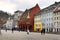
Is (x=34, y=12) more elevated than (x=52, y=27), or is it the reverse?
(x=34, y=12)

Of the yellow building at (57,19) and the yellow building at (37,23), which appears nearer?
the yellow building at (57,19)

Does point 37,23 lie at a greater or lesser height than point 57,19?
lesser

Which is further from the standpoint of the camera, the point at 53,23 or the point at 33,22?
the point at 33,22

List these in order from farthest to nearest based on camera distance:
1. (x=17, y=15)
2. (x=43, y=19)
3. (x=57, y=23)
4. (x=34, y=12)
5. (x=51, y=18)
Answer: (x=17, y=15)
(x=34, y=12)
(x=43, y=19)
(x=51, y=18)
(x=57, y=23)

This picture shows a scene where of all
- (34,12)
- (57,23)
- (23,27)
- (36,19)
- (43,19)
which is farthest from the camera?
(23,27)

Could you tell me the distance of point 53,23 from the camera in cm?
10319

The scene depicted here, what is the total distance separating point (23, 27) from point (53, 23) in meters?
53.4

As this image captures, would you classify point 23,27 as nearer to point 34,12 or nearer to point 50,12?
point 34,12

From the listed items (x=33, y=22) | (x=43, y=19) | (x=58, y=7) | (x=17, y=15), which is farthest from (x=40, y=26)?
(x=17, y=15)

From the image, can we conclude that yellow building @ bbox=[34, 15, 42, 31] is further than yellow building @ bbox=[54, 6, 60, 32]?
Yes

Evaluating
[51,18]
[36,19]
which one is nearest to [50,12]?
[51,18]

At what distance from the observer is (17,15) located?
188250 mm

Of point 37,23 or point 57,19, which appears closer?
point 57,19

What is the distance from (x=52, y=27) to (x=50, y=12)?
8.42 m
